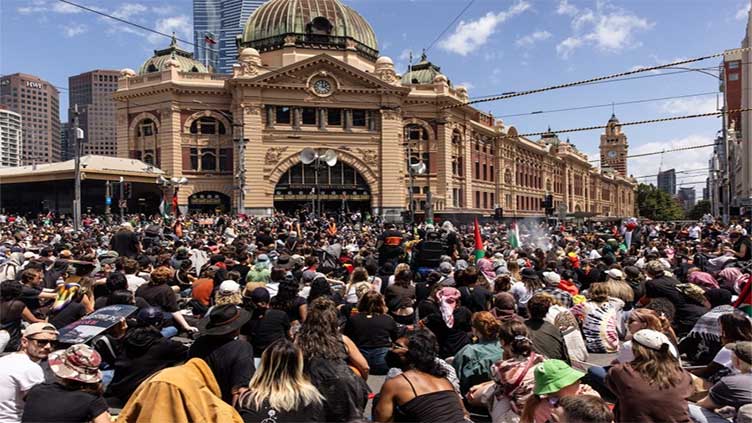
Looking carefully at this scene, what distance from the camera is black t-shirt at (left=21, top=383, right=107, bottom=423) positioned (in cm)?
410

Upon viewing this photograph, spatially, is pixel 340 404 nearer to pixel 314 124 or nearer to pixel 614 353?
pixel 614 353

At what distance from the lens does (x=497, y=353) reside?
6098 millimetres

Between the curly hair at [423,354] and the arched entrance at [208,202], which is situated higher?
the arched entrance at [208,202]

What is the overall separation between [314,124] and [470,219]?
671 inches

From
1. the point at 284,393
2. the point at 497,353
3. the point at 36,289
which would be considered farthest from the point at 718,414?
the point at 36,289

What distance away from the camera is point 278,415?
4199mm

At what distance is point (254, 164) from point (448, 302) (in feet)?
138

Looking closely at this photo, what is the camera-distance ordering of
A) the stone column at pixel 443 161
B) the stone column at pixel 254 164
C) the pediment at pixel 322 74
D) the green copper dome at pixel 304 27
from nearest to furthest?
the stone column at pixel 254 164 → the pediment at pixel 322 74 → the green copper dome at pixel 304 27 → the stone column at pixel 443 161

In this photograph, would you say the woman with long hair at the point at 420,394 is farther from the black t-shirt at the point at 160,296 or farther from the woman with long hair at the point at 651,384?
the black t-shirt at the point at 160,296

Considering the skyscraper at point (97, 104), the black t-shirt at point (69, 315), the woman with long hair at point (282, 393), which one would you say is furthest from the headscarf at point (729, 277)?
the skyscraper at point (97, 104)

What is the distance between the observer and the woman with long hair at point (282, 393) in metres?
4.21

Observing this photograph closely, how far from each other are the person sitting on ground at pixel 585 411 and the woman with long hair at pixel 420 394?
1.24 m

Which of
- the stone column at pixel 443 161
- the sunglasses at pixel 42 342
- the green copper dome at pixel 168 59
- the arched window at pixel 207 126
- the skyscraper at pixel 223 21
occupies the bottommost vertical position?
the sunglasses at pixel 42 342

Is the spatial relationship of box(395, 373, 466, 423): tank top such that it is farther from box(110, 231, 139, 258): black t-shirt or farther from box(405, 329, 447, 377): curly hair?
box(110, 231, 139, 258): black t-shirt
